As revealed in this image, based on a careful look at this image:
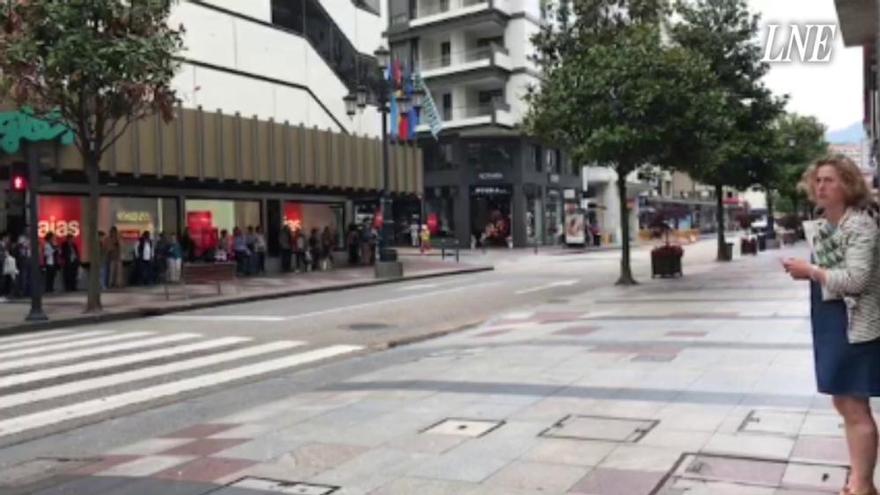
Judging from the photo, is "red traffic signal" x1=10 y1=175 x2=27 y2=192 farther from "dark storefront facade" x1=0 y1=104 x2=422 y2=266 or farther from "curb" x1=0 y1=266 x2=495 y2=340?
"curb" x1=0 y1=266 x2=495 y2=340

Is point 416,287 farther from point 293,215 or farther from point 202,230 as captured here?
point 293,215

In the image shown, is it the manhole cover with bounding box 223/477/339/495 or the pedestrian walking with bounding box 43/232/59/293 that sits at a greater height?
the pedestrian walking with bounding box 43/232/59/293

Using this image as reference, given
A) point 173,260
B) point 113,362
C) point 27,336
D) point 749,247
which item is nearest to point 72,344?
point 27,336

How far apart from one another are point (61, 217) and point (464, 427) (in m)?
21.0

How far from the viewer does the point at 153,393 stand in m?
9.80

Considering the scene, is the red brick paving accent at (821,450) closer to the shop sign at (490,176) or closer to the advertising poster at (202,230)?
the advertising poster at (202,230)

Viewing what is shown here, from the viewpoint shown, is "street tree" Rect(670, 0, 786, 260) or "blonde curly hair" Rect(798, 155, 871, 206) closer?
"blonde curly hair" Rect(798, 155, 871, 206)

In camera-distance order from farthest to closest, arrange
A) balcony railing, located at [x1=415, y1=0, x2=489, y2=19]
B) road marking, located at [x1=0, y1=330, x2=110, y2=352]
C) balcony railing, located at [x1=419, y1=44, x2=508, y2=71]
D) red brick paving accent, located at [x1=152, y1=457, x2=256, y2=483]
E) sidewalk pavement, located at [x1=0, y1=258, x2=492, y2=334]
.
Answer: balcony railing, located at [x1=415, y1=0, x2=489, y2=19] → balcony railing, located at [x1=419, y1=44, x2=508, y2=71] → sidewalk pavement, located at [x1=0, y1=258, x2=492, y2=334] → road marking, located at [x1=0, y1=330, x2=110, y2=352] → red brick paving accent, located at [x1=152, y1=457, x2=256, y2=483]

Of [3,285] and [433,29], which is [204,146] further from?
[433,29]

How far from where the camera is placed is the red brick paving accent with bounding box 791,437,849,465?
557 cm

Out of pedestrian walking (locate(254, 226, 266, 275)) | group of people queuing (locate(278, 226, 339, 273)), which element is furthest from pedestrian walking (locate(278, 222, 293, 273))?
pedestrian walking (locate(254, 226, 266, 275))

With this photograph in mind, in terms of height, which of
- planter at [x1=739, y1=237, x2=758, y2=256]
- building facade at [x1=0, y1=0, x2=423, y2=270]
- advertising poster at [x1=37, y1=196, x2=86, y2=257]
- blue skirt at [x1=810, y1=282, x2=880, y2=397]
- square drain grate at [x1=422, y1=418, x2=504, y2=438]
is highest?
building facade at [x1=0, y1=0, x2=423, y2=270]

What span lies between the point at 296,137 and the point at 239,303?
34.7 feet

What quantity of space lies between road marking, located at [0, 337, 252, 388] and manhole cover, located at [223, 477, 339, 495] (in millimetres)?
6109
